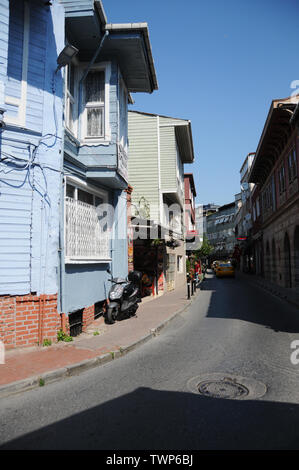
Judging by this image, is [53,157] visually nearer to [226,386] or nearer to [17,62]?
[17,62]

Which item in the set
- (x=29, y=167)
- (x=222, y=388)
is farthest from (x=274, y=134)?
(x=222, y=388)

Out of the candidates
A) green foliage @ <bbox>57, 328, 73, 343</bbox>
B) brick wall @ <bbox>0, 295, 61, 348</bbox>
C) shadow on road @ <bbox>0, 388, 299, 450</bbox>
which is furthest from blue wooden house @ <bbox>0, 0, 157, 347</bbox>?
shadow on road @ <bbox>0, 388, 299, 450</bbox>

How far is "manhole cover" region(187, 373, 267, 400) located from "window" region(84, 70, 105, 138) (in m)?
6.72

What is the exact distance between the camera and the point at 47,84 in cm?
709

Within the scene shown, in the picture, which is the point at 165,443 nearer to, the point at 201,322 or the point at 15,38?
the point at 201,322

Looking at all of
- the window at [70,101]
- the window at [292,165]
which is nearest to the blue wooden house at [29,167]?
the window at [70,101]

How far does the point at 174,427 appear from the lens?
3426 mm

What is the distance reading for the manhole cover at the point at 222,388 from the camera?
14.2ft

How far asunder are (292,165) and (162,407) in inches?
639

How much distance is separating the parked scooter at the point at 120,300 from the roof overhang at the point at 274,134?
11.4m

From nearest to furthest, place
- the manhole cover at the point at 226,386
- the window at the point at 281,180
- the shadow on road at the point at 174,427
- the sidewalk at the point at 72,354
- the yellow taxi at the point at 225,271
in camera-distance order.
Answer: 1. the shadow on road at the point at 174,427
2. the manhole cover at the point at 226,386
3. the sidewalk at the point at 72,354
4. the window at the point at 281,180
5. the yellow taxi at the point at 225,271

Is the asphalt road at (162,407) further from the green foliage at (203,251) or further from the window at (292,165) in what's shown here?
the green foliage at (203,251)

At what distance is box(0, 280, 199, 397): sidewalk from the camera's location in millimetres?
4793

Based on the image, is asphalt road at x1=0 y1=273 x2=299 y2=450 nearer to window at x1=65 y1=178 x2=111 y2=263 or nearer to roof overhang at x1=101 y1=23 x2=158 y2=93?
window at x1=65 y1=178 x2=111 y2=263
